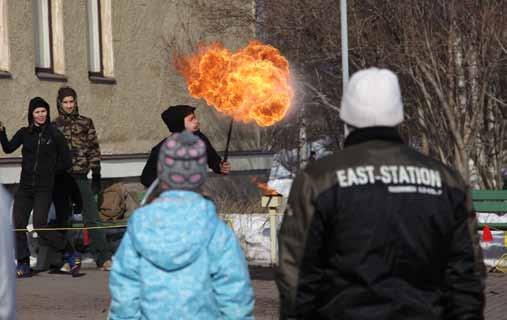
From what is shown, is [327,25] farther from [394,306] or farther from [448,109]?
[394,306]

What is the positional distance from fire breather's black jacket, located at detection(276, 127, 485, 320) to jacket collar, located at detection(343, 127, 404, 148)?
0.21ft

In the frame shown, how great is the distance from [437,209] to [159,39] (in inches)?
610

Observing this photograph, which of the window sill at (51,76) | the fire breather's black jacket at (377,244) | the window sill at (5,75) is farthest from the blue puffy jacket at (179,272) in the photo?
the window sill at (51,76)

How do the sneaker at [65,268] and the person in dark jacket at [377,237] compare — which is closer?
the person in dark jacket at [377,237]

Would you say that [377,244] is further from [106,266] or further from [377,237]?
[106,266]

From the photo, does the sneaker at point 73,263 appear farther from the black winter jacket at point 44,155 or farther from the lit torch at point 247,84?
the lit torch at point 247,84

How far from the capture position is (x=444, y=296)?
436cm

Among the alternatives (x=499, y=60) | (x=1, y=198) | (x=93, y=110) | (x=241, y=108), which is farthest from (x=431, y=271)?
(x=499, y=60)

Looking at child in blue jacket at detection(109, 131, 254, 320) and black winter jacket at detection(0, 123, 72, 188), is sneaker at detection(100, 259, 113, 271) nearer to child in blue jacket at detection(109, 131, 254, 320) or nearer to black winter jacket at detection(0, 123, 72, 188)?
black winter jacket at detection(0, 123, 72, 188)

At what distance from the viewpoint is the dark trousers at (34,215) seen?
12.3m

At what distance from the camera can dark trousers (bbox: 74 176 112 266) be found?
42.2ft

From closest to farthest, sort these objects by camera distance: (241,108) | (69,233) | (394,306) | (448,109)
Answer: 1. (394,306)
2. (69,233)
3. (241,108)
4. (448,109)

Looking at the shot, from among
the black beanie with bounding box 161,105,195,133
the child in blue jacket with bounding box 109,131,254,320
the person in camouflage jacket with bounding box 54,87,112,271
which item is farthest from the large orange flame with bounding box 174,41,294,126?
the child in blue jacket with bounding box 109,131,254,320

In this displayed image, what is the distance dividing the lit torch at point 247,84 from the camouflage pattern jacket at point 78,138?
2535mm
